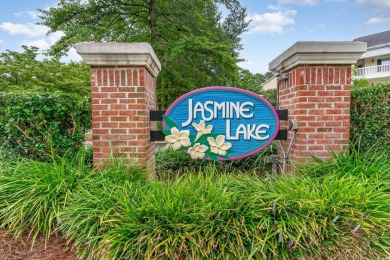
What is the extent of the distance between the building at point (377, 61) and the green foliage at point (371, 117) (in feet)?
75.7

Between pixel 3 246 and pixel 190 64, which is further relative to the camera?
pixel 190 64

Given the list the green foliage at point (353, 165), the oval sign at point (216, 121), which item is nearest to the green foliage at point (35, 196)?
the oval sign at point (216, 121)

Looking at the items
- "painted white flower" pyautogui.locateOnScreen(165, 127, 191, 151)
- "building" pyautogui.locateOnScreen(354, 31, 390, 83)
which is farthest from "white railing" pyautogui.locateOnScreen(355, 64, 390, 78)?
"painted white flower" pyautogui.locateOnScreen(165, 127, 191, 151)

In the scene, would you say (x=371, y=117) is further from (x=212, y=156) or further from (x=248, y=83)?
(x=248, y=83)

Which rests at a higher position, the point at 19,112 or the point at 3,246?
the point at 19,112

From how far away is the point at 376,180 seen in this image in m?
2.64

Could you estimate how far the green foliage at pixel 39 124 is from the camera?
3.09 metres

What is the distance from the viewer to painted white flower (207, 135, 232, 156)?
324 cm

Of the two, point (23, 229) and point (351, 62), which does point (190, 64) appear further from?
point (23, 229)

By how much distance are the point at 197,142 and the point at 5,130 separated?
94.0 inches

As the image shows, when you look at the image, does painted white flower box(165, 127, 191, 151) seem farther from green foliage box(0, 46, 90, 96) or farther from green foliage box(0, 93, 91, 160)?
green foliage box(0, 46, 90, 96)

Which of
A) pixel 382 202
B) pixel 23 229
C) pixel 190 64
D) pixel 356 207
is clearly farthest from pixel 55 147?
pixel 190 64

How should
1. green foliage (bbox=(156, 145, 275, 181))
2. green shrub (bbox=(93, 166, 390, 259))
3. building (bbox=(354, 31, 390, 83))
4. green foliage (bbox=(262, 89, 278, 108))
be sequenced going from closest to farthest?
green shrub (bbox=(93, 166, 390, 259)), green foliage (bbox=(156, 145, 275, 181)), green foliage (bbox=(262, 89, 278, 108)), building (bbox=(354, 31, 390, 83))

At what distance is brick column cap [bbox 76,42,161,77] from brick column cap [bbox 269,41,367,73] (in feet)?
5.57
